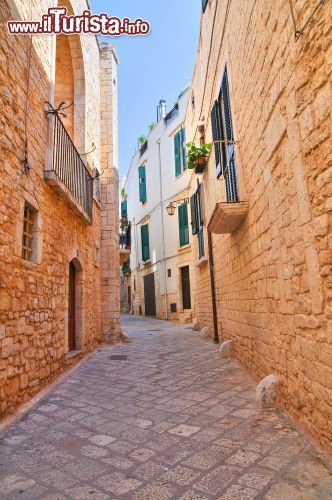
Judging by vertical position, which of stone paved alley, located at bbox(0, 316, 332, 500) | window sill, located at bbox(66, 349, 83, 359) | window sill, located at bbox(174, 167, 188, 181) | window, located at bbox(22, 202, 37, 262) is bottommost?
stone paved alley, located at bbox(0, 316, 332, 500)

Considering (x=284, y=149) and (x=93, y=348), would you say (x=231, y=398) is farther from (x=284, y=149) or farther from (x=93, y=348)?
(x=93, y=348)

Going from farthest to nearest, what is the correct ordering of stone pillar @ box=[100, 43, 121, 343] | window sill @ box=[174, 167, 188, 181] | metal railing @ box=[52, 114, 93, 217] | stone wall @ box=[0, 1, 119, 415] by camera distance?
window sill @ box=[174, 167, 188, 181]
stone pillar @ box=[100, 43, 121, 343]
metal railing @ box=[52, 114, 93, 217]
stone wall @ box=[0, 1, 119, 415]

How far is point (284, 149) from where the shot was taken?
3094 millimetres

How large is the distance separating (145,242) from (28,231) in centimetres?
1633

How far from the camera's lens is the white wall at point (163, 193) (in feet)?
55.4

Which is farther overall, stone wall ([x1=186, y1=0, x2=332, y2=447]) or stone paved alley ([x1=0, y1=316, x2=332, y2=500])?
stone wall ([x1=186, y1=0, x2=332, y2=447])

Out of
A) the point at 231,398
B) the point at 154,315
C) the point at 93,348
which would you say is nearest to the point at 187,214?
the point at 154,315

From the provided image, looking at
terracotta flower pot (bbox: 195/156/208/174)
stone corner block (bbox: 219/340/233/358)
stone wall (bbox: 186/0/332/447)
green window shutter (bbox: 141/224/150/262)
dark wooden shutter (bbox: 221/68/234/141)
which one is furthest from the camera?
green window shutter (bbox: 141/224/150/262)

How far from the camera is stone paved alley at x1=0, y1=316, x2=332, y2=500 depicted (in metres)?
2.09

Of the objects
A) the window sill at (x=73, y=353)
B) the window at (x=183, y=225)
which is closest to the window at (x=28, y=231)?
the window sill at (x=73, y=353)

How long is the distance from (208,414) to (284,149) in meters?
2.64

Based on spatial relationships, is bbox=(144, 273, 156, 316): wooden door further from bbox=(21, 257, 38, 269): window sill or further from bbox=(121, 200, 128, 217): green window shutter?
bbox=(21, 257, 38, 269): window sill

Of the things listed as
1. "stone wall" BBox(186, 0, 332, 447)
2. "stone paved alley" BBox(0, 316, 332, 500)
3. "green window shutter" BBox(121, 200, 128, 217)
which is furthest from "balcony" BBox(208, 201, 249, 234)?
"green window shutter" BBox(121, 200, 128, 217)

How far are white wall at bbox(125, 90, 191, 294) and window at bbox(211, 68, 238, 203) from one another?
30.3 ft
